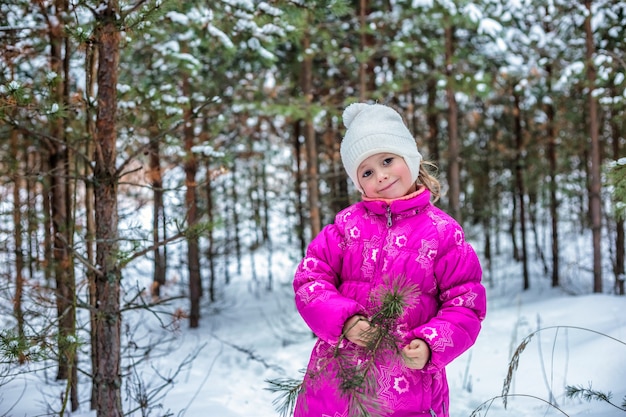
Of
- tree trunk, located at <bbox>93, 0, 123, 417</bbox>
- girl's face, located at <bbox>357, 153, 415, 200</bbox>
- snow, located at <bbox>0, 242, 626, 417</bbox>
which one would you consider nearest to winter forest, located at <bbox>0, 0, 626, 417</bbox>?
tree trunk, located at <bbox>93, 0, 123, 417</bbox>

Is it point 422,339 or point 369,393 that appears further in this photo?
point 422,339

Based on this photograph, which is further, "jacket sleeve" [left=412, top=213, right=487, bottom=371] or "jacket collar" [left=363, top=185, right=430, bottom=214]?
"jacket collar" [left=363, top=185, right=430, bottom=214]

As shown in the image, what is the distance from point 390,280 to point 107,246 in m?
1.85

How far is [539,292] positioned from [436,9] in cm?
834

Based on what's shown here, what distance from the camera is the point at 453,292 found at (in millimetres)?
1901

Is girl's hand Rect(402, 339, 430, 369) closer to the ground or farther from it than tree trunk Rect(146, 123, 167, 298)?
closer to the ground

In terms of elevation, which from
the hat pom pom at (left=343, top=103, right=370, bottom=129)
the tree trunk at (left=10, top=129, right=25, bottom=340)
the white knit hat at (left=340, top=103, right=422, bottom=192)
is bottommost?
the tree trunk at (left=10, top=129, right=25, bottom=340)

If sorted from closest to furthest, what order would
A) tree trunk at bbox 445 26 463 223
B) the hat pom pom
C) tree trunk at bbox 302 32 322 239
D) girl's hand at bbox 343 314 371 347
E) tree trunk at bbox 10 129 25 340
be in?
girl's hand at bbox 343 314 371 347
the hat pom pom
tree trunk at bbox 10 129 25 340
tree trunk at bbox 302 32 322 239
tree trunk at bbox 445 26 463 223

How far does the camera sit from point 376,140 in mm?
2059

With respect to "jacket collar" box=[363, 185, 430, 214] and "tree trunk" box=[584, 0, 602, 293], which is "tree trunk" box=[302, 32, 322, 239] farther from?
"jacket collar" box=[363, 185, 430, 214]

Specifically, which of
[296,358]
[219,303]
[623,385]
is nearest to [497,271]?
[219,303]

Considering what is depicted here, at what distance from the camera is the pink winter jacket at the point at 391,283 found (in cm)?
180

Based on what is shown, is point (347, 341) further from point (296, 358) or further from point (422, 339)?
point (296, 358)

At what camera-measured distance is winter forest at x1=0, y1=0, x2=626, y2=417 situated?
2.98 m
